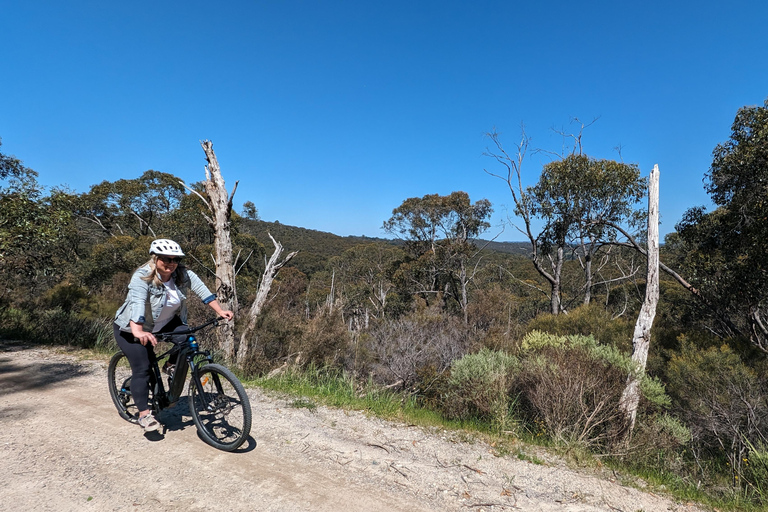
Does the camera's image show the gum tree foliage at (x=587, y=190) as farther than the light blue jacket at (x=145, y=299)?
Yes

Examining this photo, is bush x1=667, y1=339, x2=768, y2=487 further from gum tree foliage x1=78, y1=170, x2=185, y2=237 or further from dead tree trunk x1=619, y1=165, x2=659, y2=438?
gum tree foliage x1=78, y1=170, x2=185, y2=237

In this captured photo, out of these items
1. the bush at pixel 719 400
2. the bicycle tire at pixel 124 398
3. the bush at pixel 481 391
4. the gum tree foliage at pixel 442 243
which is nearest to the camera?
the bicycle tire at pixel 124 398

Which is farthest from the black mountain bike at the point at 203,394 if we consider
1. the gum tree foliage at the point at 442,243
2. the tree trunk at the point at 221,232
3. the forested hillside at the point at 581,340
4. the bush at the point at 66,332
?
the gum tree foliage at the point at 442,243

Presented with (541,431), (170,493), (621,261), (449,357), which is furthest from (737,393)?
(621,261)

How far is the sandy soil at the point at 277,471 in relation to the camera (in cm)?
260

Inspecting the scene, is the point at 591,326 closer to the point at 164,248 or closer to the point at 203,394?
the point at 203,394

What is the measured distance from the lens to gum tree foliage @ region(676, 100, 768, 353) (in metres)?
8.17

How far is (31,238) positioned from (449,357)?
9033 mm

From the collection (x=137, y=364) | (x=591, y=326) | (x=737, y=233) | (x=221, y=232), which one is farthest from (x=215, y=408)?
(x=591, y=326)

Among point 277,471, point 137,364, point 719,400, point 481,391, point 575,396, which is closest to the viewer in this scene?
→ point 277,471

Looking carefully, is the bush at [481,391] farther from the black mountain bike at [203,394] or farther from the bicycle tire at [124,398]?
the bicycle tire at [124,398]

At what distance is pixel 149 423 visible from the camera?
3240 millimetres

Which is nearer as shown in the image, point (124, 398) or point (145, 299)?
point (145, 299)

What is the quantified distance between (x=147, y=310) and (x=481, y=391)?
3955 millimetres
